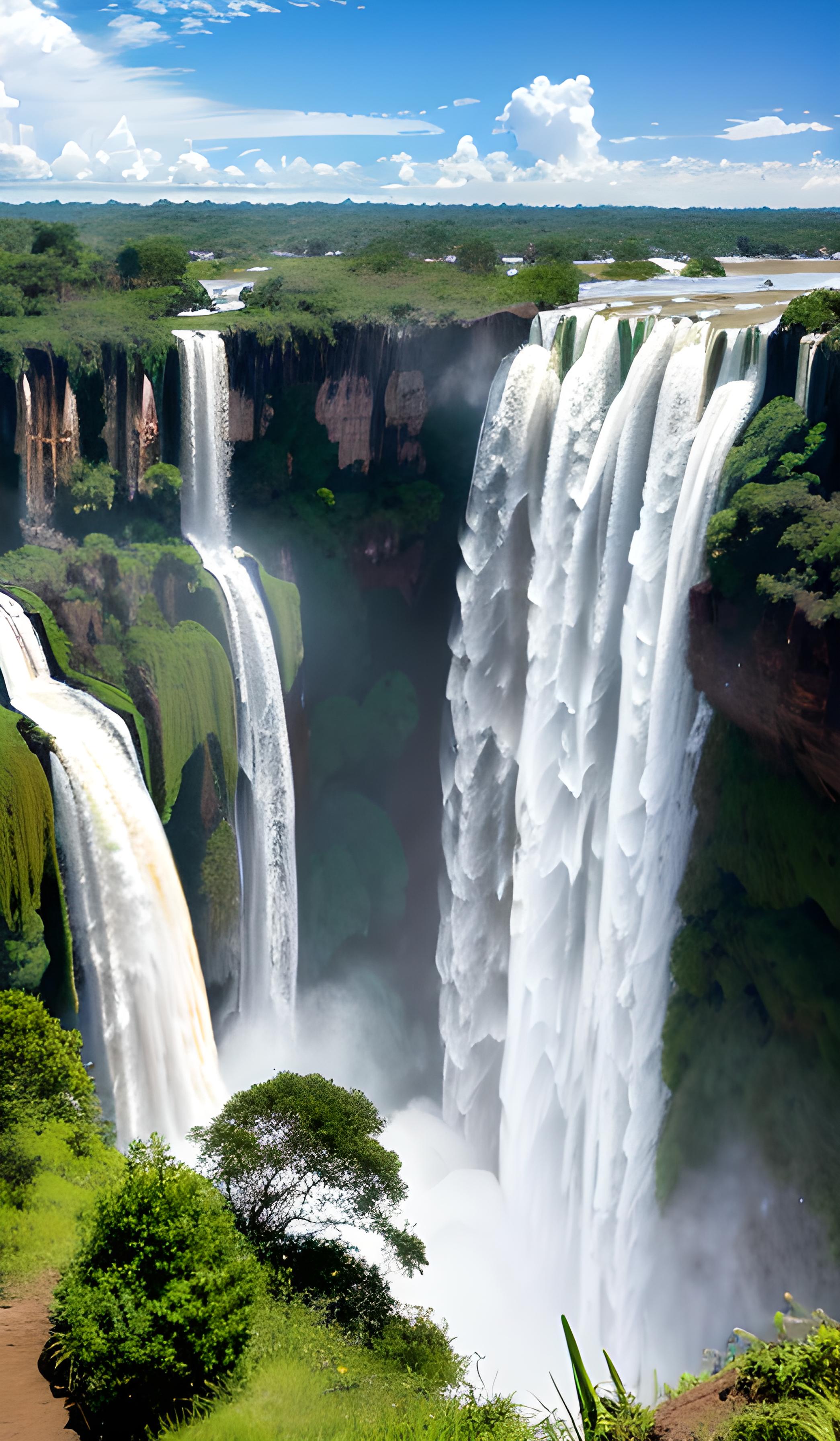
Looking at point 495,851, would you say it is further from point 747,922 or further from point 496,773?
point 747,922

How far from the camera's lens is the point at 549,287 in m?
30.3

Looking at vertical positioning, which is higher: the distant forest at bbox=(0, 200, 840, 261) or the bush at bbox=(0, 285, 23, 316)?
the distant forest at bbox=(0, 200, 840, 261)

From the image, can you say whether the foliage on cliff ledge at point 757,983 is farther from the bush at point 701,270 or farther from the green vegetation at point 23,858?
the bush at point 701,270

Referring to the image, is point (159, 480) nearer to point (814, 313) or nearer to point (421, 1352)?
point (814, 313)

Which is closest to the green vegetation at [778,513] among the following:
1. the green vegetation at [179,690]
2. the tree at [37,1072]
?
the green vegetation at [179,690]

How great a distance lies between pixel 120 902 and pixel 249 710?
7039 mm

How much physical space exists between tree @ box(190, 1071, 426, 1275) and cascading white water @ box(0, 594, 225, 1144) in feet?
14.4

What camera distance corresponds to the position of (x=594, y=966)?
23.6m

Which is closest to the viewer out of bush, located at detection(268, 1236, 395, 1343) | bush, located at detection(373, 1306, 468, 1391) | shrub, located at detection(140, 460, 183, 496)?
bush, located at detection(373, 1306, 468, 1391)

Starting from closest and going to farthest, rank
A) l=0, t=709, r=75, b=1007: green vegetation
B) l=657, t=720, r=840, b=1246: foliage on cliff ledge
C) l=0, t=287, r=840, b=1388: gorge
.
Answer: l=0, t=709, r=75, b=1007: green vegetation < l=657, t=720, r=840, b=1246: foliage on cliff ledge < l=0, t=287, r=840, b=1388: gorge

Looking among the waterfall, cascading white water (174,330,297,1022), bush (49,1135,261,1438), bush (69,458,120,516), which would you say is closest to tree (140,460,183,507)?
cascading white water (174,330,297,1022)

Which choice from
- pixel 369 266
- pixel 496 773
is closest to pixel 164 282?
pixel 369 266

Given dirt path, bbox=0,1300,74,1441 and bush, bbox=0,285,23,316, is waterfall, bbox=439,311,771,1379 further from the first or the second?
bush, bbox=0,285,23,316

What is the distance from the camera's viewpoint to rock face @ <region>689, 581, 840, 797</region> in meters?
18.2
